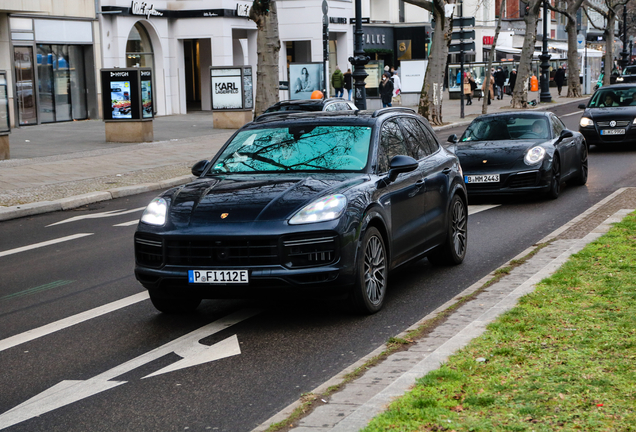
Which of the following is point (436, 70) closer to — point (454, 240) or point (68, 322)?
point (454, 240)

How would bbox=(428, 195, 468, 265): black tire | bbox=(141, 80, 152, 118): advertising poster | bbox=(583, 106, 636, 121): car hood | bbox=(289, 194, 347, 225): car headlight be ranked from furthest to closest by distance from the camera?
bbox=(141, 80, 152, 118): advertising poster
bbox=(583, 106, 636, 121): car hood
bbox=(428, 195, 468, 265): black tire
bbox=(289, 194, 347, 225): car headlight

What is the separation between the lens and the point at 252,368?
19.2ft

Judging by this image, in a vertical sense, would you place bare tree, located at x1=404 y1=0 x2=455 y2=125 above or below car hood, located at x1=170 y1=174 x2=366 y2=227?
above

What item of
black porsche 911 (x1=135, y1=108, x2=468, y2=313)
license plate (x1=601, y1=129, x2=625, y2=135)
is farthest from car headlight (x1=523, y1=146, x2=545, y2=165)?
license plate (x1=601, y1=129, x2=625, y2=135)

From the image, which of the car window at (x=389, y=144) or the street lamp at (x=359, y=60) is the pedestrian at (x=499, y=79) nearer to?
the street lamp at (x=359, y=60)

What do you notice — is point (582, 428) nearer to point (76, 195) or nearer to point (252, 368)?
point (252, 368)

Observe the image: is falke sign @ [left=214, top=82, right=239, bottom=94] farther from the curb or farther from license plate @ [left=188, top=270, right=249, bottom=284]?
license plate @ [left=188, top=270, right=249, bottom=284]

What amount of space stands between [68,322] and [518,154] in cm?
868

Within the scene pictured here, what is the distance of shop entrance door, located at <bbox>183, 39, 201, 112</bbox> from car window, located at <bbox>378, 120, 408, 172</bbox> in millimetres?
38571

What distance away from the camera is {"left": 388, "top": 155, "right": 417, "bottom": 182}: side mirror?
24.8 feet

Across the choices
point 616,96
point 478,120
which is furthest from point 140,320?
point 616,96

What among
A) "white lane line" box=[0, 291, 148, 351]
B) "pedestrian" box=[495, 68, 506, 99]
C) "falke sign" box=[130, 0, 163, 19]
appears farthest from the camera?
"pedestrian" box=[495, 68, 506, 99]

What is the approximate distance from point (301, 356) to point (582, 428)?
2.38 meters

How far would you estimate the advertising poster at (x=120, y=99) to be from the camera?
83.3 feet
